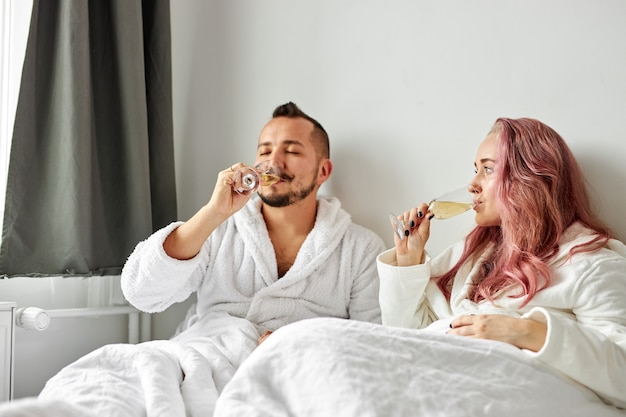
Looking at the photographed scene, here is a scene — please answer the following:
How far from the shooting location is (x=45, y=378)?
219cm

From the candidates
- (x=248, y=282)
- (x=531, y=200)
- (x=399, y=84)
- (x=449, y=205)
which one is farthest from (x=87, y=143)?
(x=531, y=200)

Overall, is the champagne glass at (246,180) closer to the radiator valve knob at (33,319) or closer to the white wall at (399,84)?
the white wall at (399,84)

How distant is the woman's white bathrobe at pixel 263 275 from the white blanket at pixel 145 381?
0.22m

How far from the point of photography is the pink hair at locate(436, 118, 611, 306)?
1.54m

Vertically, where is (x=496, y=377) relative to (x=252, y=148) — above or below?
below

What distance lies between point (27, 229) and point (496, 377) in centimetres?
149

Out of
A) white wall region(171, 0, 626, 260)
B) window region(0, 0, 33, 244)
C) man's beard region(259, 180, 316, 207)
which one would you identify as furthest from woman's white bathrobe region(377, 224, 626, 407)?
window region(0, 0, 33, 244)

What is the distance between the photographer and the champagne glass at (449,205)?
1.70m

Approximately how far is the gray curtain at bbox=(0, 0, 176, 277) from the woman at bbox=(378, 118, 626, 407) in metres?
0.95

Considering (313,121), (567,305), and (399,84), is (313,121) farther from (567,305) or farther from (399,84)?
(567,305)

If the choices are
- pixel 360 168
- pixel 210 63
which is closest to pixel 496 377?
pixel 360 168

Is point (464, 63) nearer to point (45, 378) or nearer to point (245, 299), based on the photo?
point (245, 299)

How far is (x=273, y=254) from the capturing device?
1998 millimetres

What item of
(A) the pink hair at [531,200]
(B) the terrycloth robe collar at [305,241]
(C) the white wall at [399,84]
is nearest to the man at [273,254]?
(B) the terrycloth robe collar at [305,241]
